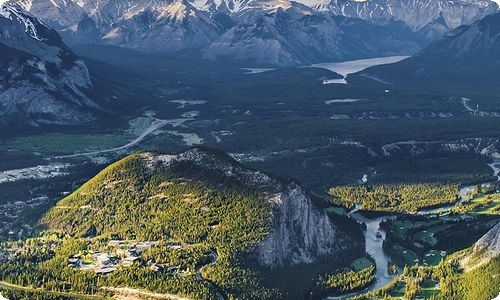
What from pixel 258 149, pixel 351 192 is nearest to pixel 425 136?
pixel 258 149

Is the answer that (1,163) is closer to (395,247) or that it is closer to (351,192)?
(351,192)

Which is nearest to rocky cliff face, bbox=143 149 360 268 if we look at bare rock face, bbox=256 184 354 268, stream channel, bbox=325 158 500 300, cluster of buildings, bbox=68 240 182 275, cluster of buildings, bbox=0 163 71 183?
bare rock face, bbox=256 184 354 268

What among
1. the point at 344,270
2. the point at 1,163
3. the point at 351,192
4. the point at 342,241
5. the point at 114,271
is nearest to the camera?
the point at 114,271

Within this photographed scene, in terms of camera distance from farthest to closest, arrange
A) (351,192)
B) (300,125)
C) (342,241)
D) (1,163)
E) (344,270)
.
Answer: (300,125)
(1,163)
(351,192)
(342,241)
(344,270)

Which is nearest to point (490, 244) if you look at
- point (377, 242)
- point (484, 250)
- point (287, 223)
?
point (484, 250)

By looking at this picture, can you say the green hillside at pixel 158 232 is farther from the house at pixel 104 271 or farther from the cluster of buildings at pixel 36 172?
the cluster of buildings at pixel 36 172

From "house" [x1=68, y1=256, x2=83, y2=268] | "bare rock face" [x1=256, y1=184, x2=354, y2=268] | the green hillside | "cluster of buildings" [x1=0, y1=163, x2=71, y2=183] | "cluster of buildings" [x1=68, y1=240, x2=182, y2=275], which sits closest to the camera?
the green hillside

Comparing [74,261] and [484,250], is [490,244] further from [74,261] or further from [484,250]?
[74,261]

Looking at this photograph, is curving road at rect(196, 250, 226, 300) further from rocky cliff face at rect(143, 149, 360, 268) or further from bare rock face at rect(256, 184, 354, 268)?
bare rock face at rect(256, 184, 354, 268)

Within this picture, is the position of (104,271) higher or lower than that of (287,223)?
lower
